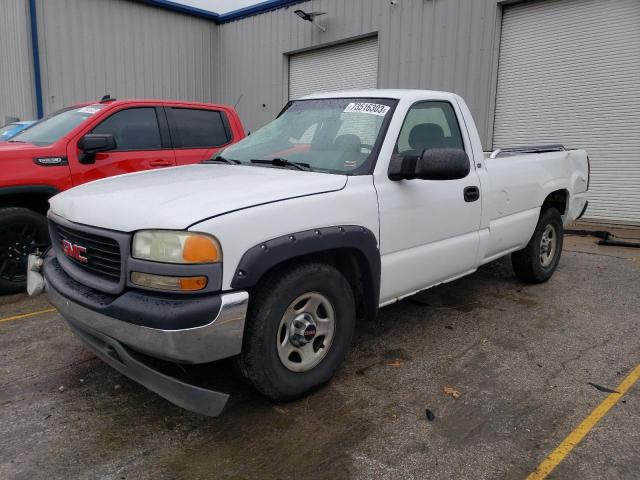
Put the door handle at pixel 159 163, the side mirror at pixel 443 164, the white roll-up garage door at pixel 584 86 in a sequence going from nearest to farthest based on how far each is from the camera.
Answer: the side mirror at pixel 443 164 < the door handle at pixel 159 163 < the white roll-up garage door at pixel 584 86

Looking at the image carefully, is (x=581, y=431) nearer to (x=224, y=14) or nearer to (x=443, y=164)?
(x=443, y=164)

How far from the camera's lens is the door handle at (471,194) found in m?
3.90

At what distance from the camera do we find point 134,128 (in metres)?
5.69

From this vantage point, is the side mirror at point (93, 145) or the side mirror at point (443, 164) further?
the side mirror at point (93, 145)

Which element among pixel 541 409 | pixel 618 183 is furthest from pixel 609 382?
pixel 618 183

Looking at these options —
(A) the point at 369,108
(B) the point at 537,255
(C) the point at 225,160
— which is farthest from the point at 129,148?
(B) the point at 537,255

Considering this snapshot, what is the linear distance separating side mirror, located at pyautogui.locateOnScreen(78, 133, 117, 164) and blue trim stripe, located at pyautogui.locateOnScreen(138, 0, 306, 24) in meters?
9.54

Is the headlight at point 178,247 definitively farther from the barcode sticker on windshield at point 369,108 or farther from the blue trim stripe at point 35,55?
the blue trim stripe at point 35,55

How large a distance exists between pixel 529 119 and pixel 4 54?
1229cm

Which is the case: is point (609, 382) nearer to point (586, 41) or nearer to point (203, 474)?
point (203, 474)

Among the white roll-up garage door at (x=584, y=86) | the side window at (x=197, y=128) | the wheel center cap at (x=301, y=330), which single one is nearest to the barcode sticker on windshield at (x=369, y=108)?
the wheel center cap at (x=301, y=330)

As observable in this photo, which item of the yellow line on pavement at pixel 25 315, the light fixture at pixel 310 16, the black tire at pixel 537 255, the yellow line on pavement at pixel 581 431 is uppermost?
the light fixture at pixel 310 16

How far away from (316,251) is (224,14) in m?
14.3

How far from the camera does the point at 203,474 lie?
94.1 inches
